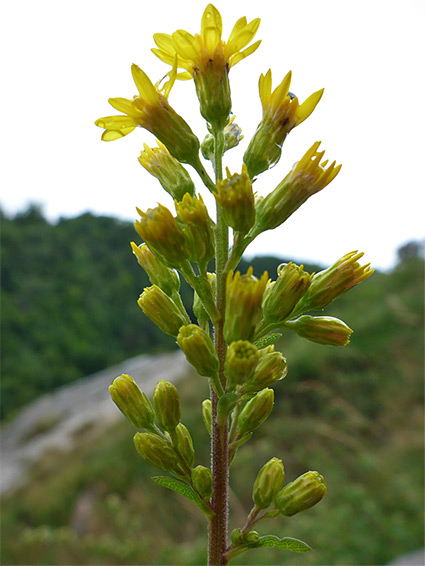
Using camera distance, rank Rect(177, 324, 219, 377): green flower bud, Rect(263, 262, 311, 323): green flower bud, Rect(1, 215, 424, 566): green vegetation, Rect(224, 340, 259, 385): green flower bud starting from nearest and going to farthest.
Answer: Rect(224, 340, 259, 385): green flower bud
Rect(177, 324, 219, 377): green flower bud
Rect(263, 262, 311, 323): green flower bud
Rect(1, 215, 424, 566): green vegetation

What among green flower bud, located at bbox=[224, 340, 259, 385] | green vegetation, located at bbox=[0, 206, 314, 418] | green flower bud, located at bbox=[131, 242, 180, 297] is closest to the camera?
green flower bud, located at bbox=[224, 340, 259, 385]

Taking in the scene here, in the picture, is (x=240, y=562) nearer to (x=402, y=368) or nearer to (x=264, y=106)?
(x=402, y=368)

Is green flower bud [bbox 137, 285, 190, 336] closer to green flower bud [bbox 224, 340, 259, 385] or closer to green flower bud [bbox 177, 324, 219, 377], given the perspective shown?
green flower bud [bbox 177, 324, 219, 377]

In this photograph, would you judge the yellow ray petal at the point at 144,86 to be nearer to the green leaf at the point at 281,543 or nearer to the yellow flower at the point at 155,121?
the yellow flower at the point at 155,121

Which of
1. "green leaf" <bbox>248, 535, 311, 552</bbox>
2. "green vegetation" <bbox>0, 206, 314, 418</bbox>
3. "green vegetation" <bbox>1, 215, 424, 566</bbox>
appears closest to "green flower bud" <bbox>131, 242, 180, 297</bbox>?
"green leaf" <bbox>248, 535, 311, 552</bbox>

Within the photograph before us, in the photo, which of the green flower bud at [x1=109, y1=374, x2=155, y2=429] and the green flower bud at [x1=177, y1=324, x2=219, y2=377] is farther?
the green flower bud at [x1=109, y1=374, x2=155, y2=429]

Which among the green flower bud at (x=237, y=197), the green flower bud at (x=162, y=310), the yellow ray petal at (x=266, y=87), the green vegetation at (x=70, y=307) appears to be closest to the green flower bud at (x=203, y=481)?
the green flower bud at (x=162, y=310)

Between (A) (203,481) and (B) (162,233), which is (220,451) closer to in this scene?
(A) (203,481)

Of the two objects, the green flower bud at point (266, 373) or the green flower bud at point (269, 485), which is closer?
the green flower bud at point (266, 373)
